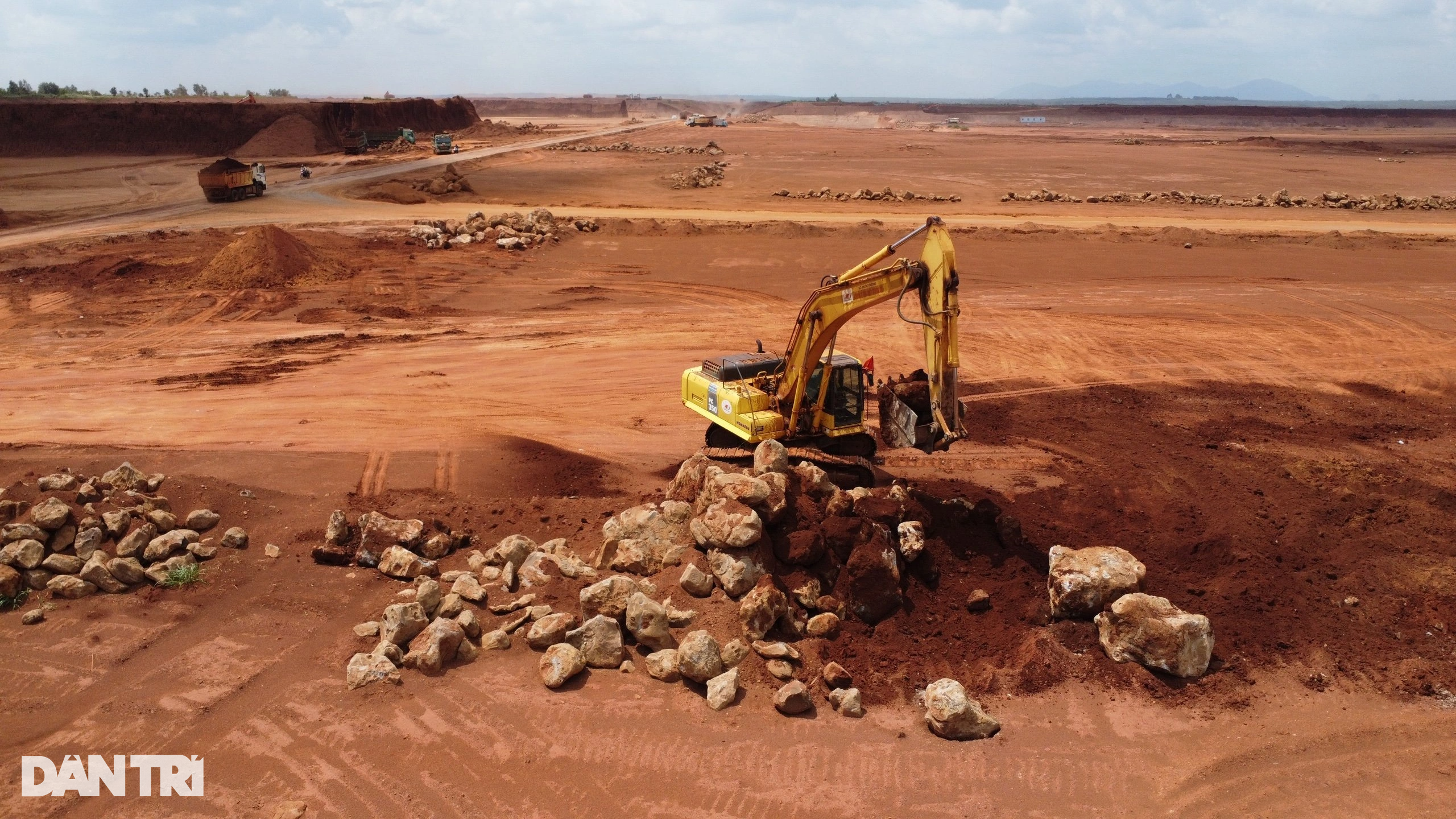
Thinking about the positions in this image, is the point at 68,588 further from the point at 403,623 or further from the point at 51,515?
Answer: the point at 403,623

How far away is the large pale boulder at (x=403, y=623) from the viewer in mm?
9430

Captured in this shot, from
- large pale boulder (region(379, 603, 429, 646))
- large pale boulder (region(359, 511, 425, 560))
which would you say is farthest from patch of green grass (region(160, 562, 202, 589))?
large pale boulder (region(379, 603, 429, 646))

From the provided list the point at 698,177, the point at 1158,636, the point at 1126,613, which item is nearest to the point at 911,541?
the point at 1126,613

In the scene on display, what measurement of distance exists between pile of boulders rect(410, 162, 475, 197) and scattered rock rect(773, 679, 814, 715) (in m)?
37.8

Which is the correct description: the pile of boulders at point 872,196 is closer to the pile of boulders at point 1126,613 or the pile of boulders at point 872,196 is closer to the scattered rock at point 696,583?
the pile of boulders at point 1126,613

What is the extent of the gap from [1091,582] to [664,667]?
4.68 meters

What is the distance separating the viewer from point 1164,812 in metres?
7.83

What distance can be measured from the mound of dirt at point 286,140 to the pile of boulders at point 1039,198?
152 feet

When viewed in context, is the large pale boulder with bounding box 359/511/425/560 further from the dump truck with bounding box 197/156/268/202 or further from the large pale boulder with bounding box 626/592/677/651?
the dump truck with bounding box 197/156/268/202

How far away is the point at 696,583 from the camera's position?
10086 mm

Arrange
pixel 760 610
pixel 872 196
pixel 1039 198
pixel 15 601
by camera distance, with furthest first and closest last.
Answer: pixel 1039 198
pixel 872 196
pixel 15 601
pixel 760 610

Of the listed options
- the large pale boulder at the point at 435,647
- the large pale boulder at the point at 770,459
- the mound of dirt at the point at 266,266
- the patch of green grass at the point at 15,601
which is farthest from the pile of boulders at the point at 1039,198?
the patch of green grass at the point at 15,601

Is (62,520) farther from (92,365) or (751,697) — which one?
(92,365)

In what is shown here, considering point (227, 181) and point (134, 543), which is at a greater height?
point (227, 181)
